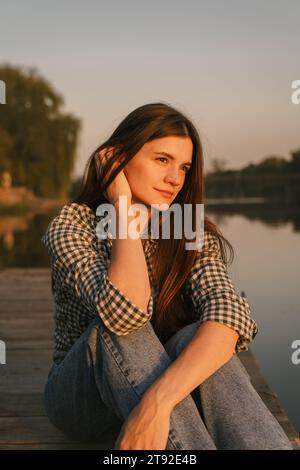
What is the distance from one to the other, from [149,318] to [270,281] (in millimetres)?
4315

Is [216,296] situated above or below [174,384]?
above

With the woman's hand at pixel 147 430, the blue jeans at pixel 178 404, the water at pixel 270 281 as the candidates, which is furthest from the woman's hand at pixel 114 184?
the water at pixel 270 281

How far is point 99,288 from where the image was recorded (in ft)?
4.15

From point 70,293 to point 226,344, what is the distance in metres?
0.40

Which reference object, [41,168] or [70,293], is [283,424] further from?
[41,168]

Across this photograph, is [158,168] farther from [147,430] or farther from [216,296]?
[147,430]

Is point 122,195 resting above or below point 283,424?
above

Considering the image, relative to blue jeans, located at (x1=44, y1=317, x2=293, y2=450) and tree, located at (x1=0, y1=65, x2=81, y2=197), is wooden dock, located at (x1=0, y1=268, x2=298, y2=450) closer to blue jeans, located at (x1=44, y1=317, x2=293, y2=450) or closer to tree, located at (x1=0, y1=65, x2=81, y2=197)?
blue jeans, located at (x1=44, y1=317, x2=293, y2=450)

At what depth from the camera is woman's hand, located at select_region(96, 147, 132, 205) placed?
57.6 inches

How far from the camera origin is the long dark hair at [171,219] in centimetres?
146

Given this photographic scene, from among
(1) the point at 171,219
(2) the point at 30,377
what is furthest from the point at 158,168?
(2) the point at 30,377

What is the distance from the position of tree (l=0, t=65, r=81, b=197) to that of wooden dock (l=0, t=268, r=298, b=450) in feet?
41.1
